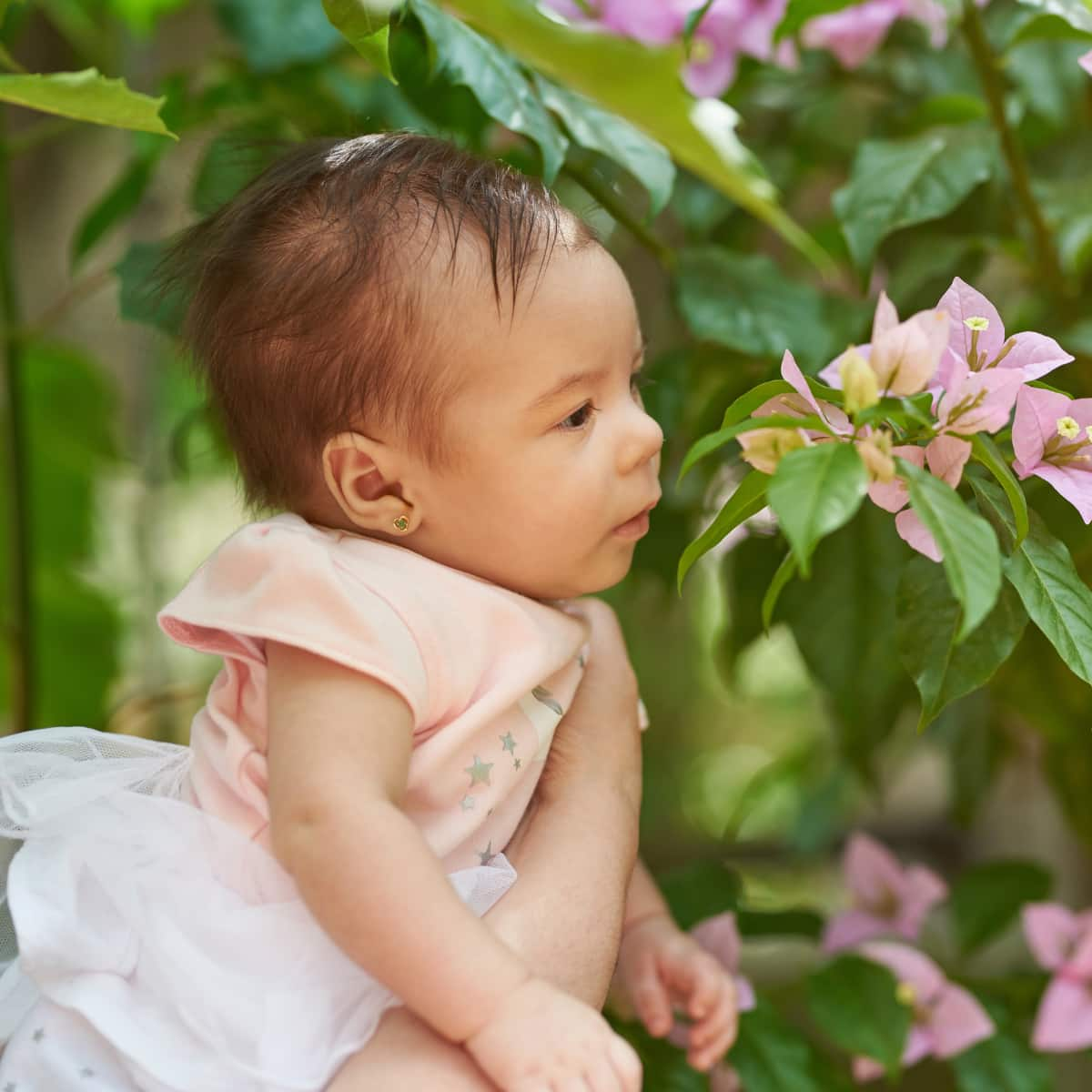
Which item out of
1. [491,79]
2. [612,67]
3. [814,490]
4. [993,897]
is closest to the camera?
[612,67]

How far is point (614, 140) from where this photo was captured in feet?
2.39

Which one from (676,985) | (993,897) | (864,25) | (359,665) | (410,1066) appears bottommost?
(993,897)

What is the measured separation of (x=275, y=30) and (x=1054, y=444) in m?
0.66

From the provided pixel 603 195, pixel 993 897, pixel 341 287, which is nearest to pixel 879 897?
pixel 993 897

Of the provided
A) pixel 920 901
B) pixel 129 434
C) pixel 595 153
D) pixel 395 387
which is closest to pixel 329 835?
pixel 395 387

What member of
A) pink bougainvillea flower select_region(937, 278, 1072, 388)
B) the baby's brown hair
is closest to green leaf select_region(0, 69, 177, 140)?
the baby's brown hair

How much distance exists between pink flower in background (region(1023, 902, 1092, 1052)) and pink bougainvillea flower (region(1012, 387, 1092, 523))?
469 millimetres

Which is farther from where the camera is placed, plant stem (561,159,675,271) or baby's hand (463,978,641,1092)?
plant stem (561,159,675,271)

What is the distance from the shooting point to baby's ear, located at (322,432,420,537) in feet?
1.90

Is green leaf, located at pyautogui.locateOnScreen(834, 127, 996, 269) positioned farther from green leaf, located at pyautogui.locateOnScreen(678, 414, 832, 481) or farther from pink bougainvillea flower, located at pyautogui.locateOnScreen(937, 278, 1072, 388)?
green leaf, located at pyautogui.locateOnScreen(678, 414, 832, 481)

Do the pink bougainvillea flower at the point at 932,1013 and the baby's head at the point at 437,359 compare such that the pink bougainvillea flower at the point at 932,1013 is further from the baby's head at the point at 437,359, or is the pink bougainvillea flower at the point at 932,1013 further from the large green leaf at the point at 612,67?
the large green leaf at the point at 612,67

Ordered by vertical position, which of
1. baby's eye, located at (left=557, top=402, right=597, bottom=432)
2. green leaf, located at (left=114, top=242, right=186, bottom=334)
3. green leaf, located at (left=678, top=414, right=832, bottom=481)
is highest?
green leaf, located at (left=678, top=414, right=832, bottom=481)

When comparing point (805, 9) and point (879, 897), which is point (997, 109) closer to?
point (805, 9)

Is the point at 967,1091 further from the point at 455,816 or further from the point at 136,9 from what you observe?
the point at 136,9
